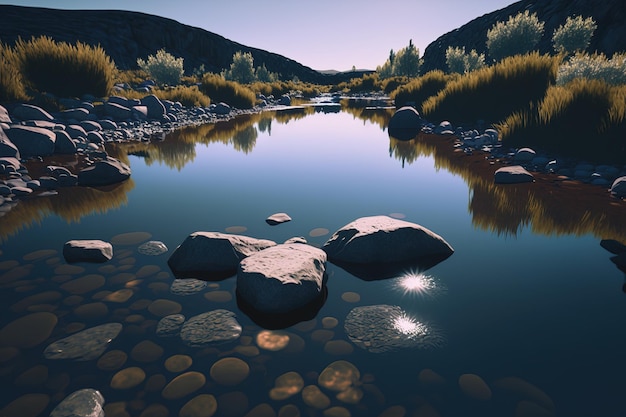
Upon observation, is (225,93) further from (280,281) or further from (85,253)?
(280,281)

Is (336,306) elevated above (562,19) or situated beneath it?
situated beneath

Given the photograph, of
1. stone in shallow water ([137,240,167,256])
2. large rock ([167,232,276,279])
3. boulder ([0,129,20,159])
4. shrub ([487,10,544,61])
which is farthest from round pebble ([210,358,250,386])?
shrub ([487,10,544,61])

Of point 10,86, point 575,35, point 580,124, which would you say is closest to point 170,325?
point 580,124

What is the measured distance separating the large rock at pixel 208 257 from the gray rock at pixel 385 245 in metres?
0.80

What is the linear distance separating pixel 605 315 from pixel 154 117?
1367 cm

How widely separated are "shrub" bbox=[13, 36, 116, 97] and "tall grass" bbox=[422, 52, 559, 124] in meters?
12.1

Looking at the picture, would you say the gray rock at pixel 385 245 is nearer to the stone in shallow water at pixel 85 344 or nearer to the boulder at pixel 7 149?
the stone in shallow water at pixel 85 344

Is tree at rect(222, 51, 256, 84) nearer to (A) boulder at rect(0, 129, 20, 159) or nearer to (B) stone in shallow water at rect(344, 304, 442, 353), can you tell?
(A) boulder at rect(0, 129, 20, 159)

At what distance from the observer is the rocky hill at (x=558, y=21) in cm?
3512

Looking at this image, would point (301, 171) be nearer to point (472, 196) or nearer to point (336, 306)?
point (472, 196)

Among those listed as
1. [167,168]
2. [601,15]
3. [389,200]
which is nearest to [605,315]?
[389,200]

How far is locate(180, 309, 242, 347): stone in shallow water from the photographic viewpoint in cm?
197

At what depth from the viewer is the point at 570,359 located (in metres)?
1.81

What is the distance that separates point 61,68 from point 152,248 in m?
11.3
